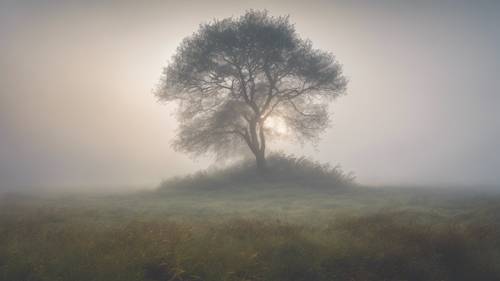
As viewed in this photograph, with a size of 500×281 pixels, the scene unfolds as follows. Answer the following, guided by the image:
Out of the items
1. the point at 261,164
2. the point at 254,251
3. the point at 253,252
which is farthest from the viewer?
the point at 261,164

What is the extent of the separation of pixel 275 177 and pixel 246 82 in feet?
31.9

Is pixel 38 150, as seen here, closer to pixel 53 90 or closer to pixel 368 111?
pixel 53 90

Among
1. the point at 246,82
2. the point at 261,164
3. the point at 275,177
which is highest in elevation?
the point at 246,82

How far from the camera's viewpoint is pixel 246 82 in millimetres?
29781

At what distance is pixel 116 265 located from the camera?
667 centimetres

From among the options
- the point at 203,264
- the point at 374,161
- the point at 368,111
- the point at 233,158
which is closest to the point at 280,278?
the point at 203,264

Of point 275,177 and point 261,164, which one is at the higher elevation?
point 261,164

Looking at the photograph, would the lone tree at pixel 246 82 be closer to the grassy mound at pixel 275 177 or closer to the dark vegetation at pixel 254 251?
the grassy mound at pixel 275 177

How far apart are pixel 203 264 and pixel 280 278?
1.86 m

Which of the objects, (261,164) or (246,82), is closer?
(246,82)

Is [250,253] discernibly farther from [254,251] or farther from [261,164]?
[261,164]

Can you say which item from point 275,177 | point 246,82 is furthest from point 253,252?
point 246,82

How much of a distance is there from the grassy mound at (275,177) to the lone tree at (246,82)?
1.66 meters

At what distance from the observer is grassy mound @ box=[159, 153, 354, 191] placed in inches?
1114
